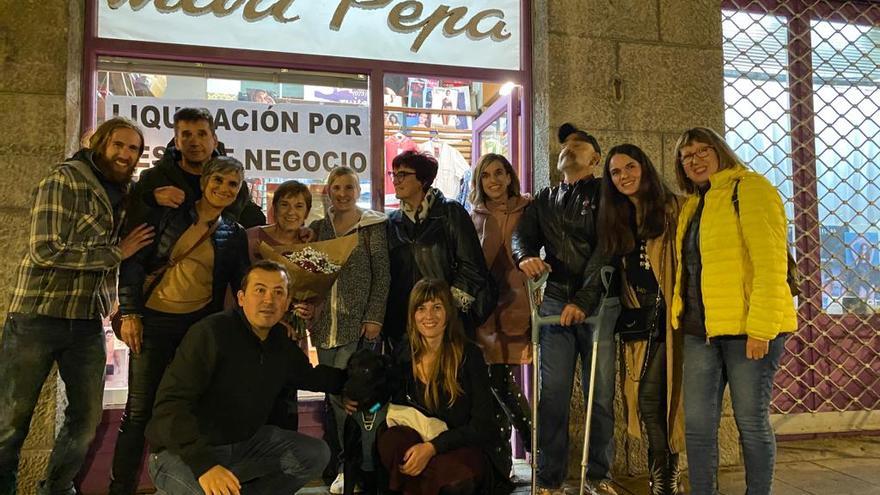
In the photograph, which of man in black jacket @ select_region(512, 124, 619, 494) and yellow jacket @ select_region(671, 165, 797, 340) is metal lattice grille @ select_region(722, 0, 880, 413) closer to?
man in black jacket @ select_region(512, 124, 619, 494)

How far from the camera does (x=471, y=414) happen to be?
3.12 m

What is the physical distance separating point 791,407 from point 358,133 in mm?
3911

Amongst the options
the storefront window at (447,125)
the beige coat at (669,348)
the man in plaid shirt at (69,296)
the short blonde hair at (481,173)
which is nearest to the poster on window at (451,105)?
the storefront window at (447,125)

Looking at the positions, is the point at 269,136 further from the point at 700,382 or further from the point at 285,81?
the point at 700,382

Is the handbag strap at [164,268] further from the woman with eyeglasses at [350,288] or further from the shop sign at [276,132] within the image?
the shop sign at [276,132]

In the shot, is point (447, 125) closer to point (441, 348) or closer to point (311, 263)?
point (311, 263)

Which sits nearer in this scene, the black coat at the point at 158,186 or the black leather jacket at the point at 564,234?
the black coat at the point at 158,186

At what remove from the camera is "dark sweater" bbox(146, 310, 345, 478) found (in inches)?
105

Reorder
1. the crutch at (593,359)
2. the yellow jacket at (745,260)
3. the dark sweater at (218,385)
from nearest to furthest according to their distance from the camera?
the dark sweater at (218,385), the yellow jacket at (745,260), the crutch at (593,359)

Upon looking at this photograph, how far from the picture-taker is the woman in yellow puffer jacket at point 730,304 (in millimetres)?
2879

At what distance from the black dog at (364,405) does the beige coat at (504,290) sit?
78 cm

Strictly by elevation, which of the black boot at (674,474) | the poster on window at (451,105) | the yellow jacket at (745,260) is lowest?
the black boot at (674,474)

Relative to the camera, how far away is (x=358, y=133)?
450cm

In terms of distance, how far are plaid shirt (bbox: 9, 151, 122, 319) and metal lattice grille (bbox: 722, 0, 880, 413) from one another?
445 centimetres
